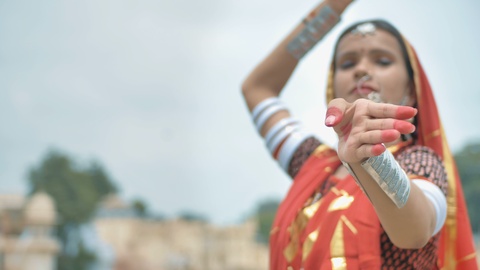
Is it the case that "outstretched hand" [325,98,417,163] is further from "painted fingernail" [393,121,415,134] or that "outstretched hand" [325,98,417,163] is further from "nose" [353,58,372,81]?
"nose" [353,58,372,81]

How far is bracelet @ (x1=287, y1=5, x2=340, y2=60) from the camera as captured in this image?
1576 millimetres

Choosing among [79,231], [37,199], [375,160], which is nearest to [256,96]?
[375,160]

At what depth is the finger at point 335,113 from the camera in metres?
0.92

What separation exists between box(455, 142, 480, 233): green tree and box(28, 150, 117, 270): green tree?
10.5 meters

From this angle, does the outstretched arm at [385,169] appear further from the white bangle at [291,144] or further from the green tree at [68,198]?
the green tree at [68,198]

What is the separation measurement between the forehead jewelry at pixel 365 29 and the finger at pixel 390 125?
2.00 ft

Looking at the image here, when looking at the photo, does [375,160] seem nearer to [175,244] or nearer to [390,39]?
[390,39]

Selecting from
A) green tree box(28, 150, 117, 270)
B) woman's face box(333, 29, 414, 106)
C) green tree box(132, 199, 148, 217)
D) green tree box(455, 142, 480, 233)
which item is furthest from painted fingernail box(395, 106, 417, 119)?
green tree box(132, 199, 148, 217)

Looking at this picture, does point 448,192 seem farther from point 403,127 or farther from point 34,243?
point 34,243

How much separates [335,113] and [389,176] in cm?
14

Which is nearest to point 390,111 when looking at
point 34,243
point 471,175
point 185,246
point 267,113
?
point 267,113

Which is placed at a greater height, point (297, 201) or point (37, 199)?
point (37, 199)

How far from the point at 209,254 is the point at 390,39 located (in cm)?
1357

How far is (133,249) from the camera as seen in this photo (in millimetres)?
15125
